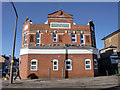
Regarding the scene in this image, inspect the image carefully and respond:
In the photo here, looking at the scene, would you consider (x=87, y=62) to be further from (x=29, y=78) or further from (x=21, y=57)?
(x=21, y=57)

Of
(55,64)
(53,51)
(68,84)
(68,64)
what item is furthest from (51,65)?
(68,84)

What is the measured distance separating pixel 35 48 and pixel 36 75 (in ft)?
13.0

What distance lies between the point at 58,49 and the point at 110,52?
45.6 feet

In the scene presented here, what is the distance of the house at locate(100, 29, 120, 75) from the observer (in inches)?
865

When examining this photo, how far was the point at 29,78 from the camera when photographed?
53.5ft

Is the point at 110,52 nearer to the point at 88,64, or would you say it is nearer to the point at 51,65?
the point at 88,64

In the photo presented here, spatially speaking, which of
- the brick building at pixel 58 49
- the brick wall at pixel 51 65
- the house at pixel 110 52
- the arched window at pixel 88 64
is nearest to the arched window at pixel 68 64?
the brick building at pixel 58 49

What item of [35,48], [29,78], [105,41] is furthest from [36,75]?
[105,41]

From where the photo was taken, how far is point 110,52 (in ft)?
82.7

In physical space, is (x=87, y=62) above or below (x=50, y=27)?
below

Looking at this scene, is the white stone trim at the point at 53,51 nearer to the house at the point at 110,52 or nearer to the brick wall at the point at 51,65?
the brick wall at the point at 51,65

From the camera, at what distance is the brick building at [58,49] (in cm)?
1686

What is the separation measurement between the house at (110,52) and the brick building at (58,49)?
4.61 meters

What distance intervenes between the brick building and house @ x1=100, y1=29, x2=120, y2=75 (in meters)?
4.61
